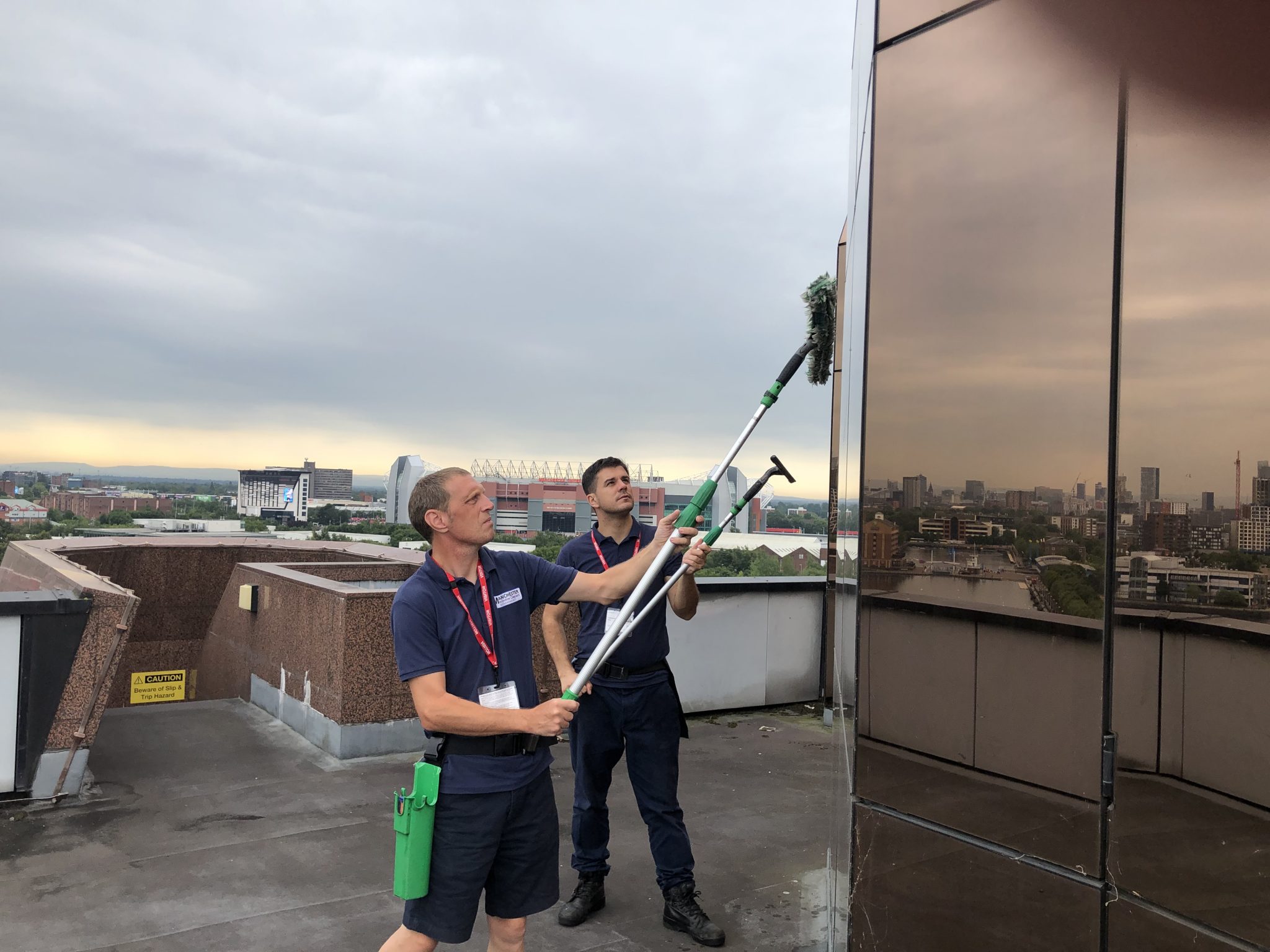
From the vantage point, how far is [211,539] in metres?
12.1

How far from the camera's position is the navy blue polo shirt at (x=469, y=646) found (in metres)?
3.04

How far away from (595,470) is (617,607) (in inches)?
27.5

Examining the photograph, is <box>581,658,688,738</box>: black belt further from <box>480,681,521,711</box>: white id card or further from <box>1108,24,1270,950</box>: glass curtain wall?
<box>1108,24,1270,950</box>: glass curtain wall

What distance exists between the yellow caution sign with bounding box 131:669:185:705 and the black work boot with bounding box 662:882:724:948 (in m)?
6.65

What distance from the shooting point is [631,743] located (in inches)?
178

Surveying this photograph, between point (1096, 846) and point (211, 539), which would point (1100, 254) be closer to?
point (1096, 846)

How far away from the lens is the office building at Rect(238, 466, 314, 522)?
2648cm

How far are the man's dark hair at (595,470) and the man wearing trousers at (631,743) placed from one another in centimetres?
4

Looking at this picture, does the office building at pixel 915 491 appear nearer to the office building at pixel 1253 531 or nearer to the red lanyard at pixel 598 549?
the office building at pixel 1253 531

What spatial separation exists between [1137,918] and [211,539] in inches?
465

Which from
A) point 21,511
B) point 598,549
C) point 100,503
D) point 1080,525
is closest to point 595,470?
point 598,549

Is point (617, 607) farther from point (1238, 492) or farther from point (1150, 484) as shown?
Answer: point (1238, 492)

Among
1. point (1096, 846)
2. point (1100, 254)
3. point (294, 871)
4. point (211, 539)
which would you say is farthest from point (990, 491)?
point (211, 539)

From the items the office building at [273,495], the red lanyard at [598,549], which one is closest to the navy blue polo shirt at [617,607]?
the red lanyard at [598,549]
